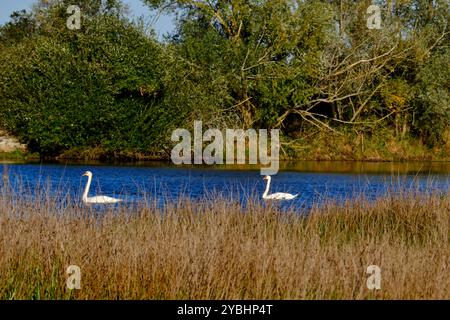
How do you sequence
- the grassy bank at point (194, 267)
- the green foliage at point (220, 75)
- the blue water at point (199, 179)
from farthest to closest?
1. the green foliage at point (220, 75)
2. the blue water at point (199, 179)
3. the grassy bank at point (194, 267)

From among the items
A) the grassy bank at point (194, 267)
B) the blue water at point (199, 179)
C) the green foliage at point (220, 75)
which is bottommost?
the blue water at point (199, 179)

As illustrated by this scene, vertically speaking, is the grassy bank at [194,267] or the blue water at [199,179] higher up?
the grassy bank at [194,267]

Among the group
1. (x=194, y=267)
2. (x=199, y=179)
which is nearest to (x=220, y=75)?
(x=199, y=179)

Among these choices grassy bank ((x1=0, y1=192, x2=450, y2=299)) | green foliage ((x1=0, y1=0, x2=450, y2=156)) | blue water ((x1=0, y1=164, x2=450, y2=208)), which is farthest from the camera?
green foliage ((x1=0, y1=0, x2=450, y2=156))

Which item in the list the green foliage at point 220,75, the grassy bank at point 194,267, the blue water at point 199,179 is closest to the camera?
the grassy bank at point 194,267

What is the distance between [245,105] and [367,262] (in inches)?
1140

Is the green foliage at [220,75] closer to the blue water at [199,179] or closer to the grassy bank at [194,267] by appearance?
A: the blue water at [199,179]

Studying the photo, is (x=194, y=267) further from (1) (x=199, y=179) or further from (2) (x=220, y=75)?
(2) (x=220, y=75)

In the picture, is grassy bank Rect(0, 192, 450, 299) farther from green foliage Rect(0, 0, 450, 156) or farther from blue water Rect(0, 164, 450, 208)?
green foliage Rect(0, 0, 450, 156)

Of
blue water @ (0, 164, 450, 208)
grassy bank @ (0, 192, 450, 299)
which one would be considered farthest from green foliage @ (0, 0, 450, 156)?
grassy bank @ (0, 192, 450, 299)

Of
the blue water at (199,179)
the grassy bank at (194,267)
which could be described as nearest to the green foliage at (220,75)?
the blue water at (199,179)

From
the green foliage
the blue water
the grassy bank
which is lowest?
the blue water
